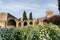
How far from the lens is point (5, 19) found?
1436 inches

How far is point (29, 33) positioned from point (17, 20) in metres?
28.1

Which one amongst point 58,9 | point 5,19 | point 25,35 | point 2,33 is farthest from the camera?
point 5,19

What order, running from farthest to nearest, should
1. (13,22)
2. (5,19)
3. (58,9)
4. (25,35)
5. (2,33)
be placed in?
(13,22)
(5,19)
(58,9)
(25,35)
(2,33)

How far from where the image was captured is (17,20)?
126 feet

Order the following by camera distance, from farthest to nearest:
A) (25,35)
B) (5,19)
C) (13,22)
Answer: (13,22)
(5,19)
(25,35)

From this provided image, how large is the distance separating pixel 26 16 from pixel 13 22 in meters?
3.38

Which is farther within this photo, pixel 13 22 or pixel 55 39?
pixel 13 22

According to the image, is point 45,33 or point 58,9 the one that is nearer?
point 45,33

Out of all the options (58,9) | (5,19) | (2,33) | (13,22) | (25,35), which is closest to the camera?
(2,33)

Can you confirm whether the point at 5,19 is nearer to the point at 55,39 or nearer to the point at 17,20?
the point at 17,20

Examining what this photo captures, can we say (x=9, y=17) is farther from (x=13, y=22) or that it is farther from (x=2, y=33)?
(x=2, y=33)

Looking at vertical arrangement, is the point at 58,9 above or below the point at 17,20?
above

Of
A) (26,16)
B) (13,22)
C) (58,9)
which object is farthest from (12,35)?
(13,22)

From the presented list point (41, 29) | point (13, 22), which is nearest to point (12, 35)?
point (41, 29)
